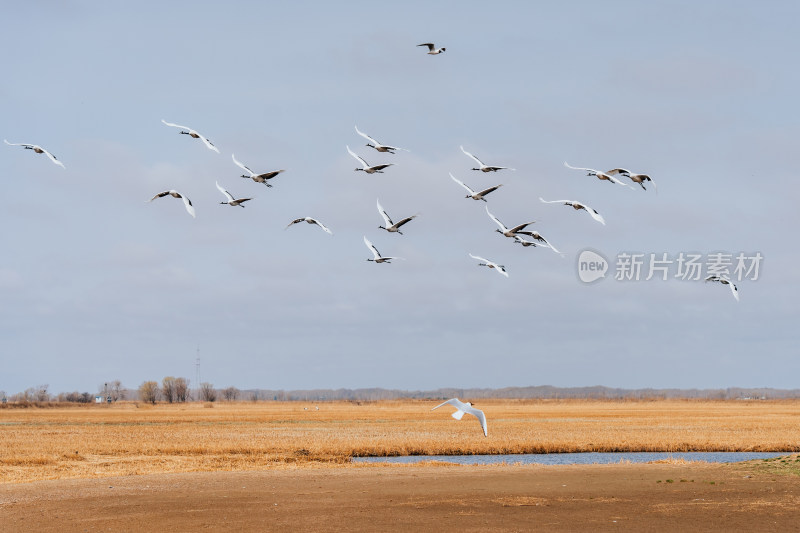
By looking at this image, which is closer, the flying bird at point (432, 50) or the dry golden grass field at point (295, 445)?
the flying bird at point (432, 50)

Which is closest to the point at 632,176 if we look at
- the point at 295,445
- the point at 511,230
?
the point at 511,230

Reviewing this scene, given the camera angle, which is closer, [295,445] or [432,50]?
[432,50]

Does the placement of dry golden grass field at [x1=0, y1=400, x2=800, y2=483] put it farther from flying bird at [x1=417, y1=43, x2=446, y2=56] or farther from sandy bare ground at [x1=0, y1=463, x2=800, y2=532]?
flying bird at [x1=417, y1=43, x2=446, y2=56]

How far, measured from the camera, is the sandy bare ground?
20.7 meters

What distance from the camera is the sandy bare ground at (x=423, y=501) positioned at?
68.0ft

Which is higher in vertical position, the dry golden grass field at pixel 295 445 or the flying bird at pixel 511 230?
the flying bird at pixel 511 230

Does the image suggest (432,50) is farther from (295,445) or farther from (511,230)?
(295,445)

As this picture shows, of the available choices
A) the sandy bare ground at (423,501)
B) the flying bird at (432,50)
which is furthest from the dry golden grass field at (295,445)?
the flying bird at (432,50)

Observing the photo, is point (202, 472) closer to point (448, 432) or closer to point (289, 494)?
point (289, 494)

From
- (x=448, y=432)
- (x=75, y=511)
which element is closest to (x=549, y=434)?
(x=448, y=432)

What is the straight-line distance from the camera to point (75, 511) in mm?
22906

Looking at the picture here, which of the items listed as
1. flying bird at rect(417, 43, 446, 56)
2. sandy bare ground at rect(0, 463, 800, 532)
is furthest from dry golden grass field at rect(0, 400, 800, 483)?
flying bird at rect(417, 43, 446, 56)

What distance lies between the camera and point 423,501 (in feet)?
80.0

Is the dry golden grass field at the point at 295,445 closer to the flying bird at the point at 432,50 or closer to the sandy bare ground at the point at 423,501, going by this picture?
the sandy bare ground at the point at 423,501
